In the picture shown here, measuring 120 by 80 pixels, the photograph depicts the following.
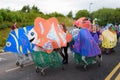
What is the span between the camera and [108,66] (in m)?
14.3

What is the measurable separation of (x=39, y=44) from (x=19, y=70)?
1.72 metres

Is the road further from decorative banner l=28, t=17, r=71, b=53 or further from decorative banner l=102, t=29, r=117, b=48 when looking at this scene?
decorative banner l=102, t=29, r=117, b=48

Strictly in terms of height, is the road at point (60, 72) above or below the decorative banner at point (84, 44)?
below

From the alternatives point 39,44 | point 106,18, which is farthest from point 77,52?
point 106,18

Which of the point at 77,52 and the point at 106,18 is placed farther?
the point at 106,18

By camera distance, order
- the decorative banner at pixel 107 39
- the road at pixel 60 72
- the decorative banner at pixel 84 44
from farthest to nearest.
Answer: the decorative banner at pixel 107 39 < the decorative banner at pixel 84 44 < the road at pixel 60 72

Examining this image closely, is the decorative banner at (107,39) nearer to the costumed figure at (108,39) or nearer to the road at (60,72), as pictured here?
the costumed figure at (108,39)

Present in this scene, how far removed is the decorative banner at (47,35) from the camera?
12391 mm

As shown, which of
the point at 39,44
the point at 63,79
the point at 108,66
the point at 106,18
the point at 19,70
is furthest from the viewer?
the point at 106,18

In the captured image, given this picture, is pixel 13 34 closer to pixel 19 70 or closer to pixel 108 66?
pixel 19 70

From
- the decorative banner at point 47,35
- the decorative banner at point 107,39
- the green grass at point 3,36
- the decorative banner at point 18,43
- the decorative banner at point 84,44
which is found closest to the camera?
the decorative banner at point 47,35

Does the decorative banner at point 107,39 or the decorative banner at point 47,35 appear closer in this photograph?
the decorative banner at point 47,35

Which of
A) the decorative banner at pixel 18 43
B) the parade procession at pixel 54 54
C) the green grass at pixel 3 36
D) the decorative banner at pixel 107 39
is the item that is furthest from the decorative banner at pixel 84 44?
the green grass at pixel 3 36

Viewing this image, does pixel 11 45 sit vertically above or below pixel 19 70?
above
